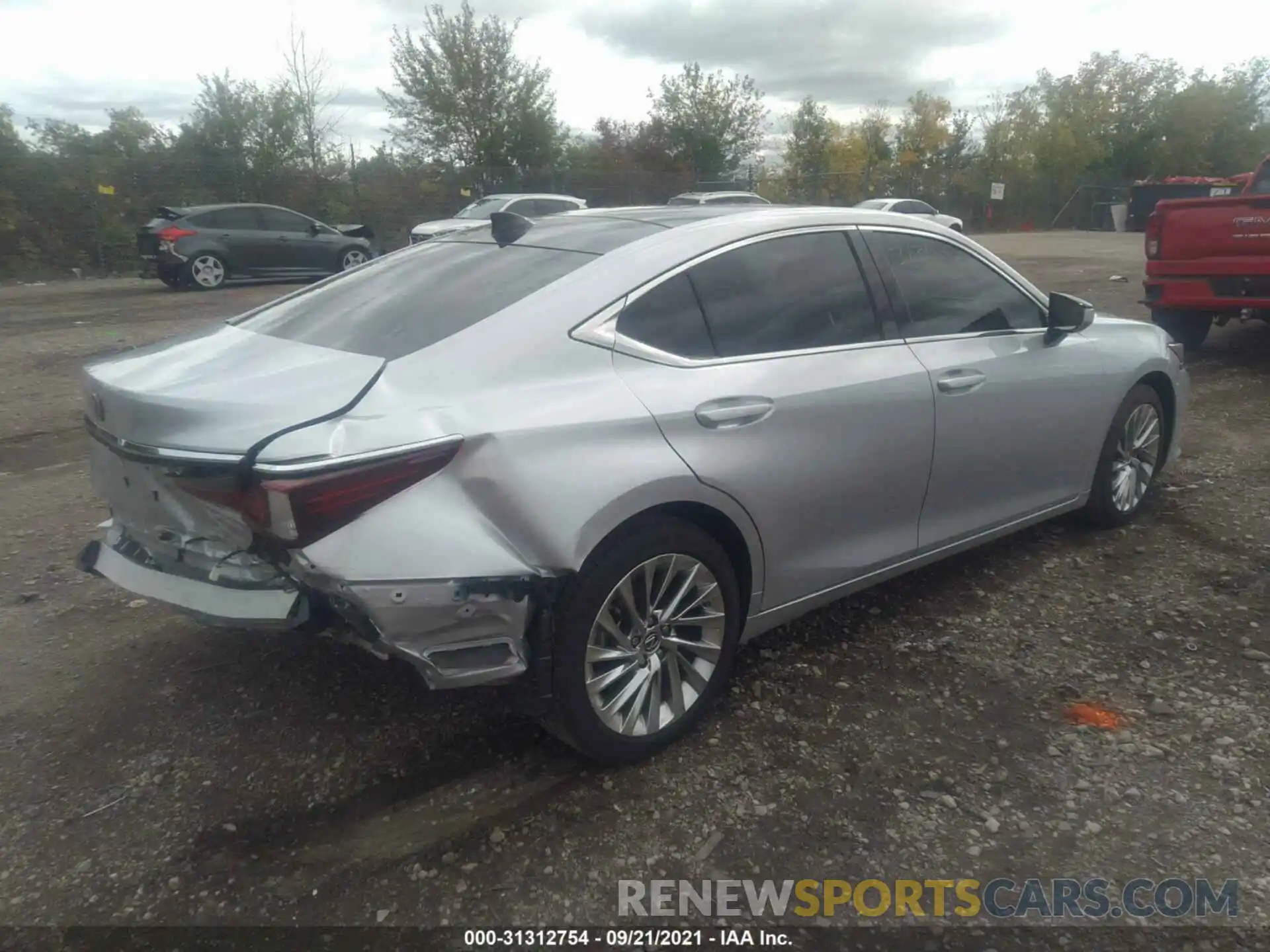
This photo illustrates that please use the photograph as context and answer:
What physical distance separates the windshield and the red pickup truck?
12494 millimetres

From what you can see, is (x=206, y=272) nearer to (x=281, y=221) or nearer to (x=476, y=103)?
(x=281, y=221)

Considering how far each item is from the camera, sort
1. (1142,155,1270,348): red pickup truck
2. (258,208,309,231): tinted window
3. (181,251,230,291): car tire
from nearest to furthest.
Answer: (1142,155,1270,348): red pickup truck, (181,251,230,291): car tire, (258,208,309,231): tinted window

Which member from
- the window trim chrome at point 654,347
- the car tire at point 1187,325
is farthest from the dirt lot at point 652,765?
the car tire at point 1187,325

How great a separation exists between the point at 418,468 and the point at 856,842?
5.10ft

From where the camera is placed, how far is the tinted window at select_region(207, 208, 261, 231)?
56.3 ft

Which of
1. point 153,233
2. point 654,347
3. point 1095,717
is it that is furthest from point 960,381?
point 153,233

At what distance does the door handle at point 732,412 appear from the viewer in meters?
3.00

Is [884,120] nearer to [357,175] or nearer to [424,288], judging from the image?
[357,175]

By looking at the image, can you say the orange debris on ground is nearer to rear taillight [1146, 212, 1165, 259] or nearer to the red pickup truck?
the red pickup truck

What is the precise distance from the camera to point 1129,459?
487cm

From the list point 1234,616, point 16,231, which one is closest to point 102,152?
point 16,231

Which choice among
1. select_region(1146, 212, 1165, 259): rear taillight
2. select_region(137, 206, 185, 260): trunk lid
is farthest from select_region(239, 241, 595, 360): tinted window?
select_region(137, 206, 185, 260): trunk lid

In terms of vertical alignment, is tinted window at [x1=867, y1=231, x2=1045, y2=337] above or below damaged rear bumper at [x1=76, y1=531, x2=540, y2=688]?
above

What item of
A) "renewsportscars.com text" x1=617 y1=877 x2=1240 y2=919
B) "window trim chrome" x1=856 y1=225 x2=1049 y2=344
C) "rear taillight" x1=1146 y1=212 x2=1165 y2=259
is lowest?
"renewsportscars.com text" x1=617 y1=877 x2=1240 y2=919
